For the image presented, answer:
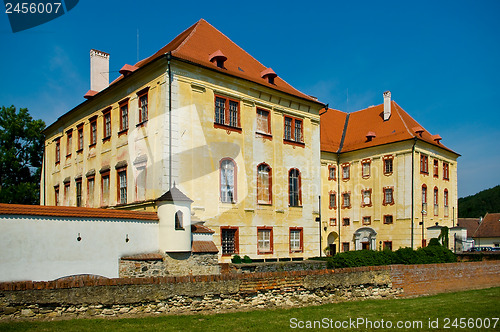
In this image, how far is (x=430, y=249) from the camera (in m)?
24.1

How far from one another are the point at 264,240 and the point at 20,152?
27.4 m

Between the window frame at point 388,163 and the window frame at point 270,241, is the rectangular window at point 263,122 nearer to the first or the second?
the window frame at point 270,241

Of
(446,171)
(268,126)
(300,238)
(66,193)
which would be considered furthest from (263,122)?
(446,171)

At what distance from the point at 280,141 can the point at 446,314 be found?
14522 mm

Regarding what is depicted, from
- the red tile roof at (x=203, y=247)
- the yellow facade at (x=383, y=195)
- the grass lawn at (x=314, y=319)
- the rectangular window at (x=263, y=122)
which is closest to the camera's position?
the grass lawn at (x=314, y=319)

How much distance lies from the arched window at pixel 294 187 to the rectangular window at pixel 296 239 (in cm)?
150

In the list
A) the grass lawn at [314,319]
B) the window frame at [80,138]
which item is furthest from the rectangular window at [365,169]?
the grass lawn at [314,319]

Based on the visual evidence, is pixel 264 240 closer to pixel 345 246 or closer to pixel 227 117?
pixel 227 117

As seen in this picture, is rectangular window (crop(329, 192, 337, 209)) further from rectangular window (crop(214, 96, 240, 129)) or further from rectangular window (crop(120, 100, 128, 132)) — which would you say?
rectangular window (crop(120, 100, 128, 132))

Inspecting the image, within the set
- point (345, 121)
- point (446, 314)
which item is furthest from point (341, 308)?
point (345, 121)

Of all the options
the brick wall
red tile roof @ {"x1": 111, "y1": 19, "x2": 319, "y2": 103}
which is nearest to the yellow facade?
red tile roof @ {"x1": 111, "y1": 19, "x2": 319, "y2": 103}

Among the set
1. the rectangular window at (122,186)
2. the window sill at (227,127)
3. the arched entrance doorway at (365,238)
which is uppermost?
the window sill at (227,127)

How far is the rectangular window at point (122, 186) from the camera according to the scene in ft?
75.7

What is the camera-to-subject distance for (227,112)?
23219mm
